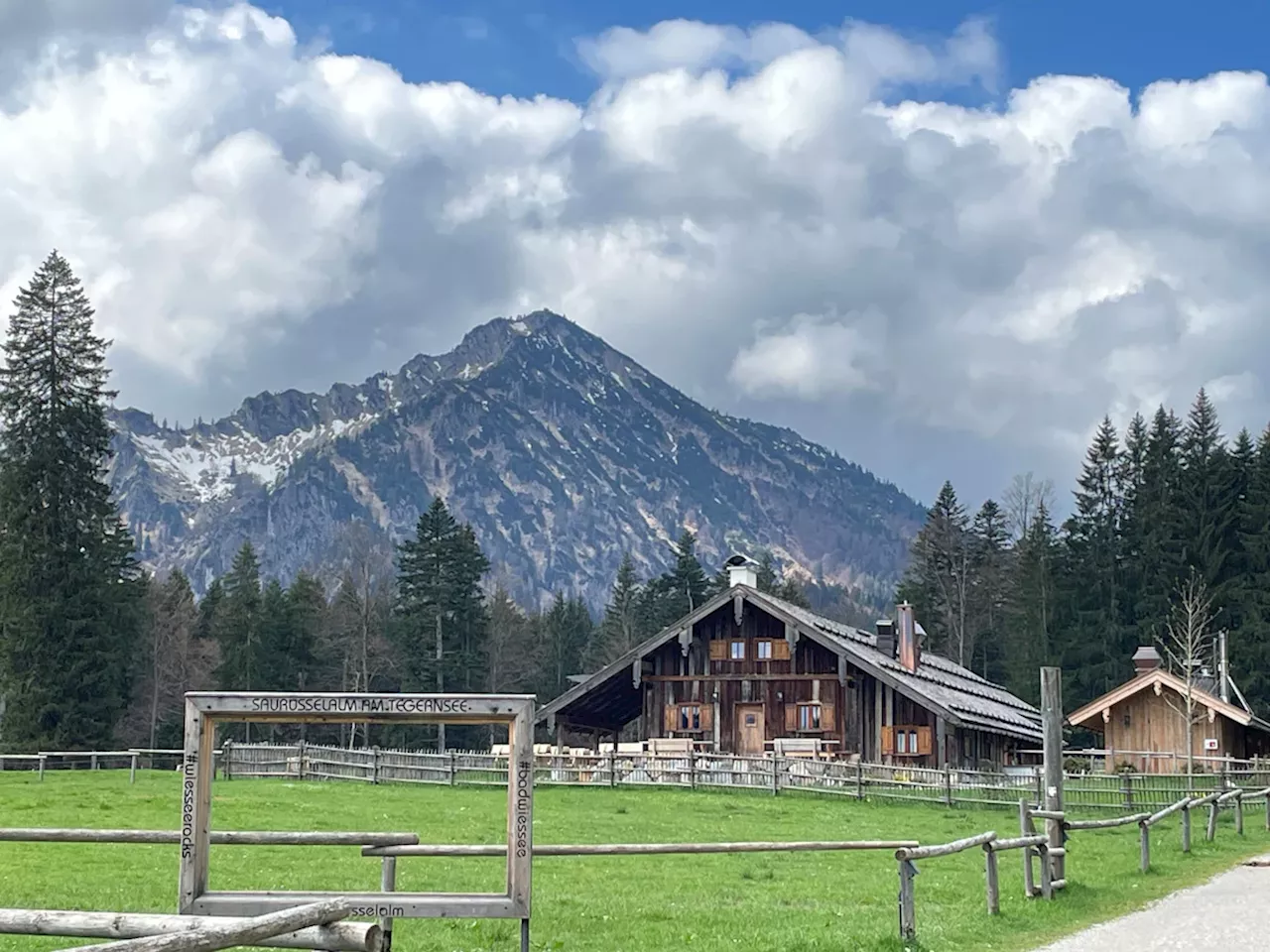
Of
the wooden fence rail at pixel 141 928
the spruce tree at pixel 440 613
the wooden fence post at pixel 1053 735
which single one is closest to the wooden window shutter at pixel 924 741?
the wooden fence post at pixel 1053 735

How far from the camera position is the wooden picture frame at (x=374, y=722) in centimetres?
1159

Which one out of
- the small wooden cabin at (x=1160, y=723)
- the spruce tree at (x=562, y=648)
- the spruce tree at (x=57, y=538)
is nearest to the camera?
the small wooden cabin at (x=1160, y=723)

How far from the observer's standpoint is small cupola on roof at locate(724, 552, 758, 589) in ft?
164

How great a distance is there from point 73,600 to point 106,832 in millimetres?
47114

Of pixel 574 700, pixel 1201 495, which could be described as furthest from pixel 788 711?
pixel 1201 495

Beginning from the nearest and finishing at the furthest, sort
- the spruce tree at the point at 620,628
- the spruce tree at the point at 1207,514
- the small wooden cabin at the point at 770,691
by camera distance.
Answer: the small wooden cabin at the point at 770,691 → the spruce tree at the point at 1207,514 → the spruce tree at the point at 620,628

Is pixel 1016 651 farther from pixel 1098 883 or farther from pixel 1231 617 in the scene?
pixel 1098 883

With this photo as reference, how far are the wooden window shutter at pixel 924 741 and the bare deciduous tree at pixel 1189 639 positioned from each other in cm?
755

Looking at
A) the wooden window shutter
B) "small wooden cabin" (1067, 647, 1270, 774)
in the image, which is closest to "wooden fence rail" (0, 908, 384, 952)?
the wooden window shutter

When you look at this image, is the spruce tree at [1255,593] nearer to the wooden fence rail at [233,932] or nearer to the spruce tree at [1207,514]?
the spruce tree at [1207,514]

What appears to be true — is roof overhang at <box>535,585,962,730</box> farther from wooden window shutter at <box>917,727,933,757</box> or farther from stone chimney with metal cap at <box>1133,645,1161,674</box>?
stone chimney with metal cap at <box>1133,645,1161,674</box>

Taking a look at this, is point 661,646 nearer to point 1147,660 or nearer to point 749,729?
point 749,729

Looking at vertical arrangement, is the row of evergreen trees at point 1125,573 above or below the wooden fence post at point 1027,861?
above

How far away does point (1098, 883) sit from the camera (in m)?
21.4
